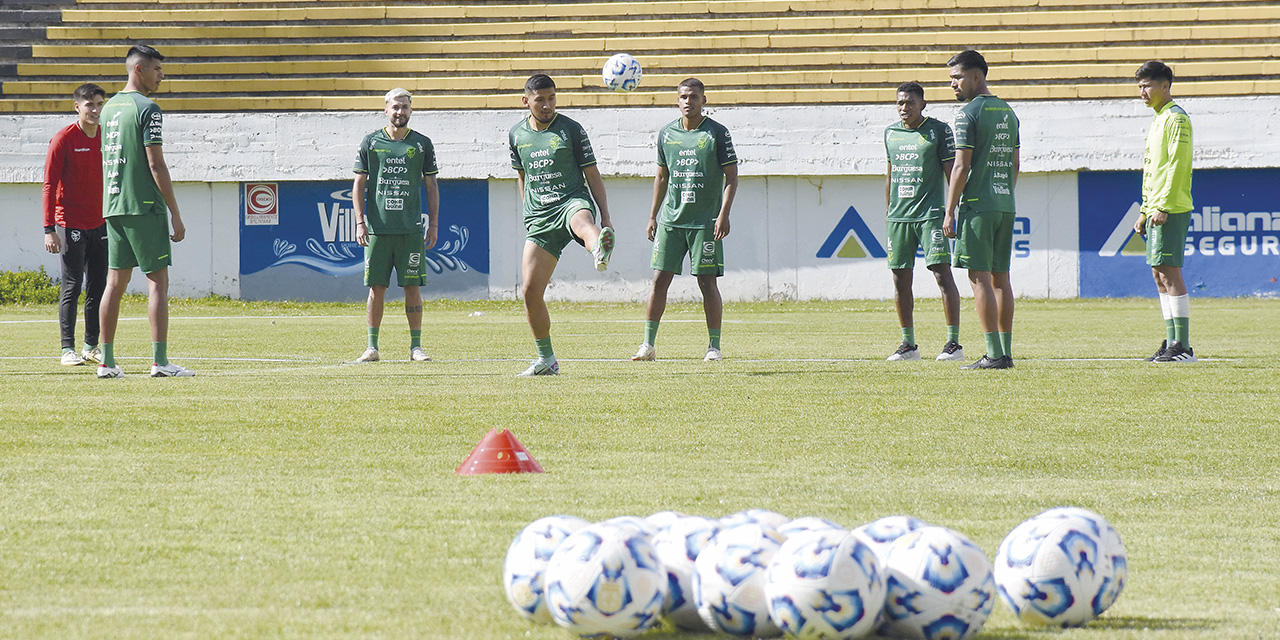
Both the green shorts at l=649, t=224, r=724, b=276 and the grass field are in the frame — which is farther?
the green shorts at l=649, t=224, r=724, b=276

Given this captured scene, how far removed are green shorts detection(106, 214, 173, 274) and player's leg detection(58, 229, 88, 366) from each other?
1.64 m

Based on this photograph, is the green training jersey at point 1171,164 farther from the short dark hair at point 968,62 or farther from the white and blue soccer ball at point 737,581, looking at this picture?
the white and blue soccer ball at point 737,581

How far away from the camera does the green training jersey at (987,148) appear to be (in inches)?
386

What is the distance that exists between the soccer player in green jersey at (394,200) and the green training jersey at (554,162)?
231cm

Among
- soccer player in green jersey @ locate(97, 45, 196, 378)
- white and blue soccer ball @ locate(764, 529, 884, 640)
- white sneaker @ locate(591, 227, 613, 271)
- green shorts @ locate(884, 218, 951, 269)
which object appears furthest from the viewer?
green shorts @ locate(884, 218, 951, 269)

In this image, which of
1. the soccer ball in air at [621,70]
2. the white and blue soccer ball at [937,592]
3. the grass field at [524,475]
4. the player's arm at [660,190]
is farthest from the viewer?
the soccer ball in air at [621,70]

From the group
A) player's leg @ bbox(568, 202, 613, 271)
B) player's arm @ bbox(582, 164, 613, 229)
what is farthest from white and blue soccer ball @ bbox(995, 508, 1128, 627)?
player's arm @ bbox(582, 164, 613, 229)

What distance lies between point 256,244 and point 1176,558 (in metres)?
23.1

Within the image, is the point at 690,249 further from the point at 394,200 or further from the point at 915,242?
the point at 394,200

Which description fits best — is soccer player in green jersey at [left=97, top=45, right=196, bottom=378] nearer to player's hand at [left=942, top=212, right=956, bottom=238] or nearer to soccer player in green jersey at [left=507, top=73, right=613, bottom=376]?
soccer player in green jersey at [left=507, top=73, right=613, bottom=376]

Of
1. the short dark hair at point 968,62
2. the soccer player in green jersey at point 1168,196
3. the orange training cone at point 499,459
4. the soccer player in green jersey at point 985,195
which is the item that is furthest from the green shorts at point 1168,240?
the orange training cone at point 499,459

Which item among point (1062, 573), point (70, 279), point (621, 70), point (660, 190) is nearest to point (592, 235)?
point (660, 190)

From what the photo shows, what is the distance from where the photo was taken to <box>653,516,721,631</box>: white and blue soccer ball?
2.96 m

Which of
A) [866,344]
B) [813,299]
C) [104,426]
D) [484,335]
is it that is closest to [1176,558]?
[104,426]
